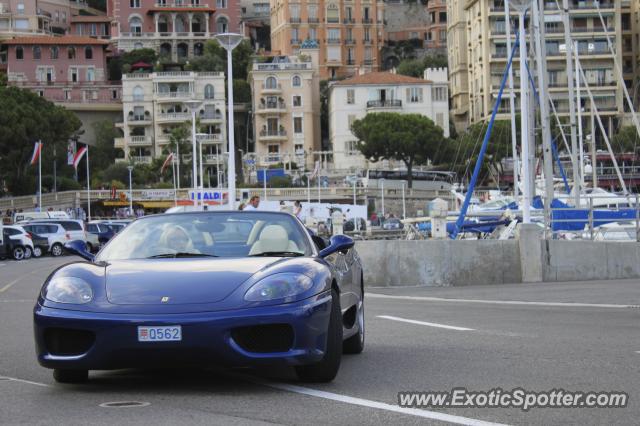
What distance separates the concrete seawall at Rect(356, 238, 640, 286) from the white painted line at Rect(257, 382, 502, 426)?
16038mm

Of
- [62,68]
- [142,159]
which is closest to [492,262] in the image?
[142,159]

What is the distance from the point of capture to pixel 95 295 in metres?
9.27

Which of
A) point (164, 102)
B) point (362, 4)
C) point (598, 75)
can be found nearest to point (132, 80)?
point (164, 102)

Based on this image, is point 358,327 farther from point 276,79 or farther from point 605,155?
point 276,79

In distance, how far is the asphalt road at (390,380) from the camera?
8.03 m

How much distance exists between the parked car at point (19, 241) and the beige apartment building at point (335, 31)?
361 feet

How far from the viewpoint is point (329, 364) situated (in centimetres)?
941

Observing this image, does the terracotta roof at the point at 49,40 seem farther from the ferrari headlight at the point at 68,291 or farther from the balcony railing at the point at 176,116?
the ferrari headlight at the point at 68,291

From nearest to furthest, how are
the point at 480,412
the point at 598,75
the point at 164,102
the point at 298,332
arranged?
the point at 480,412 < the point at 298,332 < the point at 598,75 < the point at 164,102

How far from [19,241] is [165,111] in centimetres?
8825

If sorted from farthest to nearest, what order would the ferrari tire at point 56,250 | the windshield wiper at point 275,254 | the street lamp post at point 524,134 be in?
the ferrari tire at point 56,250 < the street lamp post at point 524,134 < the windshield wiper at point 275,254

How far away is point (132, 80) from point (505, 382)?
139419 mm

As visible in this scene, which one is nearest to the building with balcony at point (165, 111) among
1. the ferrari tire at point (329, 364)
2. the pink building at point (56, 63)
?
the pink building at point (56, 63)
